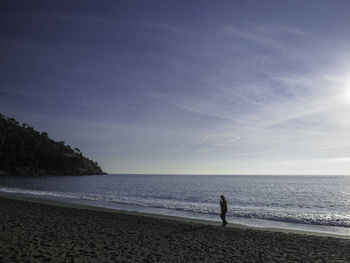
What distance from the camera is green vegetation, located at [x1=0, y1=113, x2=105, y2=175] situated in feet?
406

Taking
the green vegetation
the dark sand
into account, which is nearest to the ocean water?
the dark sand

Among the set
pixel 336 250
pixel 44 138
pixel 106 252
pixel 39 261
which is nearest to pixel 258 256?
pixel 336 250

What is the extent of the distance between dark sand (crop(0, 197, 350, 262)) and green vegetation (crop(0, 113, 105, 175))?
129058 millimetres

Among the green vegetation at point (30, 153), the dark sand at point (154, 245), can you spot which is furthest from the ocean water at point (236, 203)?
the green vegetation at point (30, 153)

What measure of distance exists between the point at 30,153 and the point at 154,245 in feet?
482

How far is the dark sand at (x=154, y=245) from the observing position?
28.8ft

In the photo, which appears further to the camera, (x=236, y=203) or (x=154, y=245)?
(x=236, y=203)

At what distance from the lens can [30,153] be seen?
13475 centimetres

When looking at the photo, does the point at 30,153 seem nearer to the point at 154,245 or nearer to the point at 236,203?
the point at 236,203

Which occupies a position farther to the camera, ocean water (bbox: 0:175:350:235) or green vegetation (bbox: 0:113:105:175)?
green vegetation (bbox: 0:113:105:175)

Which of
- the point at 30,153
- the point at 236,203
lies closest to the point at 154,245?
the point at 236,203

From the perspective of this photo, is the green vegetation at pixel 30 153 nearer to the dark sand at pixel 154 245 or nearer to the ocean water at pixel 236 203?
the ocean water at pixel 236 203

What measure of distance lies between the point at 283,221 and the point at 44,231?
1932 centimetres

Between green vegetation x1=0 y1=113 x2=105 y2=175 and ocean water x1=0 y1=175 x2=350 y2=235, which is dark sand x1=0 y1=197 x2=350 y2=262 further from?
green vegetation x1=0 y1=113 x2=105 y2=175
